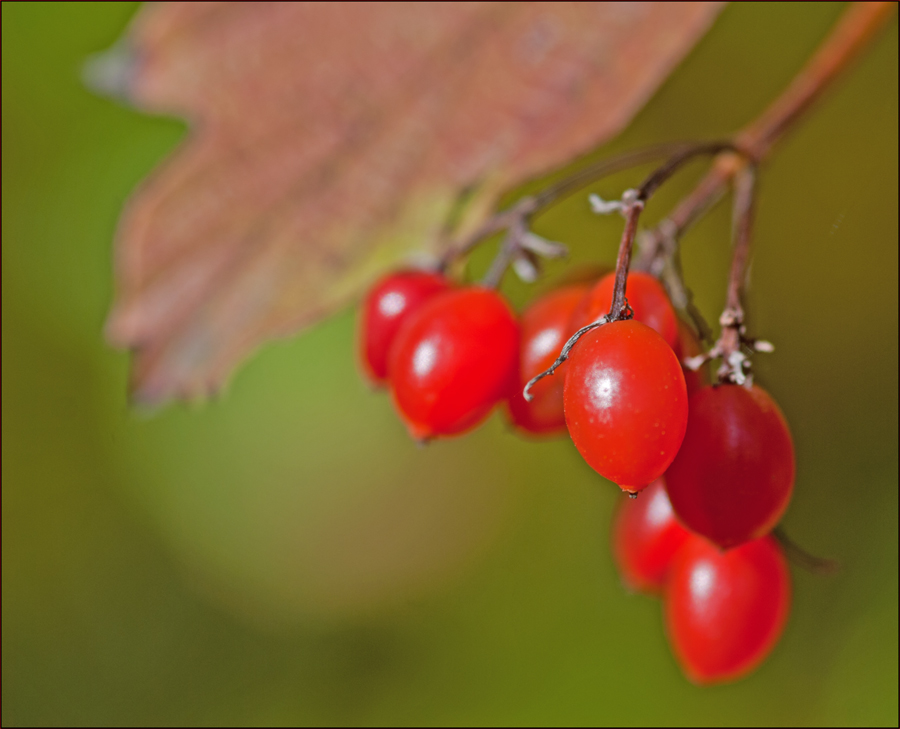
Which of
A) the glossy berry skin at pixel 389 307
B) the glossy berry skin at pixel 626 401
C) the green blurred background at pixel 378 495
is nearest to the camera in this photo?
the glossy berry skin at pixel 626 401

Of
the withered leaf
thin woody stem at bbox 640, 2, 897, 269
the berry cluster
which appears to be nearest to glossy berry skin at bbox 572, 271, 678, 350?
the berry cluster

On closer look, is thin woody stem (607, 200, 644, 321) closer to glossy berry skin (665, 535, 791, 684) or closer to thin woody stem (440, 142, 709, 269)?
thin woody stem (440, 142, 709, 269)

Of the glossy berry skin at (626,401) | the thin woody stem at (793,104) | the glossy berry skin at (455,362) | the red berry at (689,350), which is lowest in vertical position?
the glossy berry skin at (626,401)

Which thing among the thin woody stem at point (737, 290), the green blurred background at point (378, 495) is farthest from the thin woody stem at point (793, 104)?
the green blurred background at point (378, 495)

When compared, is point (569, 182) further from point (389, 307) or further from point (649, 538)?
point (649, 538)

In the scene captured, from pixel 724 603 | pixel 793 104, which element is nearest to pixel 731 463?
pixel 724 603

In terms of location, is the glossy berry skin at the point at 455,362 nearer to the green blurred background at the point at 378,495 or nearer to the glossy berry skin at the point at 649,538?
the glossy berry skin at the point at 649,538

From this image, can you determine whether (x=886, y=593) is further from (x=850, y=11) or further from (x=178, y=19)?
(x=178, y=19)
